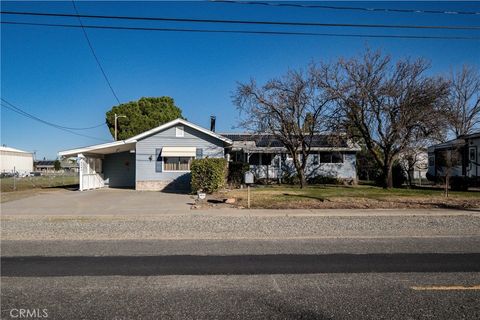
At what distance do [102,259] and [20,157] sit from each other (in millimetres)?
95545

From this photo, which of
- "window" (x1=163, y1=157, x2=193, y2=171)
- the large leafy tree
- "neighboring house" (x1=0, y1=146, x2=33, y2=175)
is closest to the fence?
the large leafy tree

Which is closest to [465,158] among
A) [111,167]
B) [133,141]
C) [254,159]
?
[254,159]

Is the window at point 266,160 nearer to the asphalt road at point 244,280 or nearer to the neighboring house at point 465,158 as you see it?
the neighboring house at point 465,158

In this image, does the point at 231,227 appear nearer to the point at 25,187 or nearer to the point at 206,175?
the point at 206,175

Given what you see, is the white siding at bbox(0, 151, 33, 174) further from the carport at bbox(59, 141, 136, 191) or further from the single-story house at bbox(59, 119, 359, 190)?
the single-story house at bbox(59, 119, 359, 190)

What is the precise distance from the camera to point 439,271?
605 centimetres

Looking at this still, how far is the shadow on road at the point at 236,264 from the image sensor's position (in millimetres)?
6121

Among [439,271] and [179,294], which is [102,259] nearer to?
[179,294]

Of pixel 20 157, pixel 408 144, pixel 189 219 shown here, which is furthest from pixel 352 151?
pixel 20 157

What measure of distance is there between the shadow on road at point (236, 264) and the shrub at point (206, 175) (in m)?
12.9

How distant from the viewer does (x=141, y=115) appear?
47.8 meters

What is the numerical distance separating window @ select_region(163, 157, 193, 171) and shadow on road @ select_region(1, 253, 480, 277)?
18814 millimetres

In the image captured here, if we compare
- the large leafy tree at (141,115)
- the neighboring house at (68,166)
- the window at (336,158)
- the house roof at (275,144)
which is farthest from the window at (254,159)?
the neighboring house at (68,166)

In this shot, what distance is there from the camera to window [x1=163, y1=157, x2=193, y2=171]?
85.1 ft
